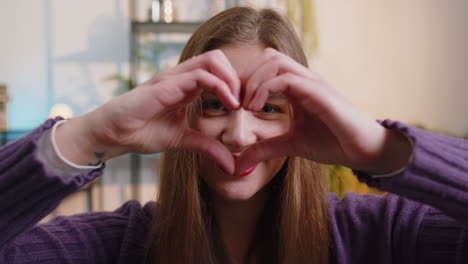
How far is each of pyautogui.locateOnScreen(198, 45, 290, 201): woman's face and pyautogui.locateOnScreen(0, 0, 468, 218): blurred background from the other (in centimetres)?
194

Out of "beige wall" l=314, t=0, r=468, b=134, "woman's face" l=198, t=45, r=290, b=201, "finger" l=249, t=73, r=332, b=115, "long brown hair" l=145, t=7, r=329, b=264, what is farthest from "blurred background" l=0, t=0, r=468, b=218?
"finger" l=249, t=73, r=332, b=115

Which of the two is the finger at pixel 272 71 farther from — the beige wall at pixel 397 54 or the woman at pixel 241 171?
the beige wall at pixel 397 54

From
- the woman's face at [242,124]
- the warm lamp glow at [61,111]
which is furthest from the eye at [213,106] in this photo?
the warm lamp glow at [61,111]

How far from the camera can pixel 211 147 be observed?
2.26 ft

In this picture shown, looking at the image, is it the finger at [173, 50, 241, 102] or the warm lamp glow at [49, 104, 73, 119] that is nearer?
the finger at [173, 50, 241, 102]

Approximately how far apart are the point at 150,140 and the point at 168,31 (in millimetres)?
2122

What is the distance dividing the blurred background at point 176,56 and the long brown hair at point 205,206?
1.83 m

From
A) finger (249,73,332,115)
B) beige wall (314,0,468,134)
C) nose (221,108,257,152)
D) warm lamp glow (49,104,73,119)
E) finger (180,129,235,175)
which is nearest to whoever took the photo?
finger (249,73,332,115)

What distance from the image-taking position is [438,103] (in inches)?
114

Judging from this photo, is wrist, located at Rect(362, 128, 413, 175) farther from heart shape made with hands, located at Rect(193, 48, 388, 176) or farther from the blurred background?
the blurred background

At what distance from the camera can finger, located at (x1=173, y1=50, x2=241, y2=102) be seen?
1.92 feet

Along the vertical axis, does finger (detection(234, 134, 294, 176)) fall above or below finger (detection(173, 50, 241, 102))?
below

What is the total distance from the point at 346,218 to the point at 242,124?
38 centimetres

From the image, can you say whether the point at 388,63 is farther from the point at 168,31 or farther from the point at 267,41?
the point at 267,41
